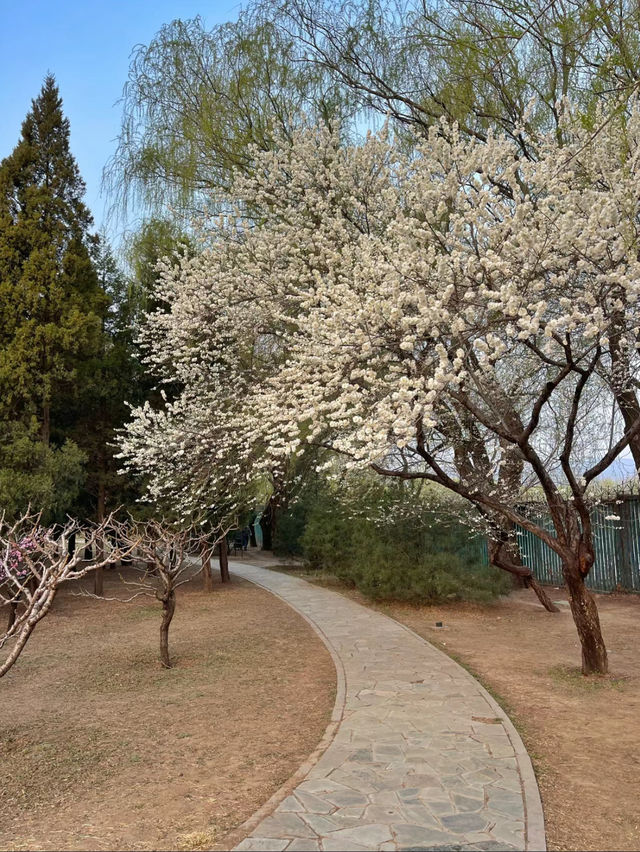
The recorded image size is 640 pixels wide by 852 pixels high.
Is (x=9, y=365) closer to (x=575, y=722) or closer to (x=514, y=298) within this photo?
(x=514, y=298)

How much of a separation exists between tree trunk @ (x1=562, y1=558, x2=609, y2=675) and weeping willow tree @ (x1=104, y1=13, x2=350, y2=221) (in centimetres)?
661

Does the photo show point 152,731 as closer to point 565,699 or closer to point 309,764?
point 309,764

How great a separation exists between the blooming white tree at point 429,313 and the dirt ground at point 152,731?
2.46 m

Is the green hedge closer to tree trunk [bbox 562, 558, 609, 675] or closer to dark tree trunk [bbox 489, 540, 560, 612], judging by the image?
dark tree trunk [bbox 489, 540, 560, 612]

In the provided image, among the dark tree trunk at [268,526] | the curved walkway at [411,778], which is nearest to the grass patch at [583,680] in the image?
the curved walkway at [411,778]

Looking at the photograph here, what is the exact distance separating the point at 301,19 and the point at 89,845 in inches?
387

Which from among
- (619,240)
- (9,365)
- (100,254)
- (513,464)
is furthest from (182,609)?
(619,240)

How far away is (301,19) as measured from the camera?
9219 millimetres

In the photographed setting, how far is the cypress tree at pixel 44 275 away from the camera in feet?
41.7

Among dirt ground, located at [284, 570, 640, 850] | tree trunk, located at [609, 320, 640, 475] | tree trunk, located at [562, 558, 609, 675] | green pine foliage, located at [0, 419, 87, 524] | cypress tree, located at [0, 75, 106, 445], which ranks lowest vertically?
dirt ground, located at [284, 570, 640, 850]

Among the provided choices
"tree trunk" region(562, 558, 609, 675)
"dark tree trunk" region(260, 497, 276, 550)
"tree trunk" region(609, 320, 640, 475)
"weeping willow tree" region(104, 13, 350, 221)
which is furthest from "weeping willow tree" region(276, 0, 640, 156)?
"dark tree trunk" region(260, 497, 276, 550)

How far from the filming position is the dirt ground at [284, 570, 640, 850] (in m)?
3.95

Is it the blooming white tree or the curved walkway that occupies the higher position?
the blooming white tree

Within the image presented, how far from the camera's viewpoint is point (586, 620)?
7.11m
